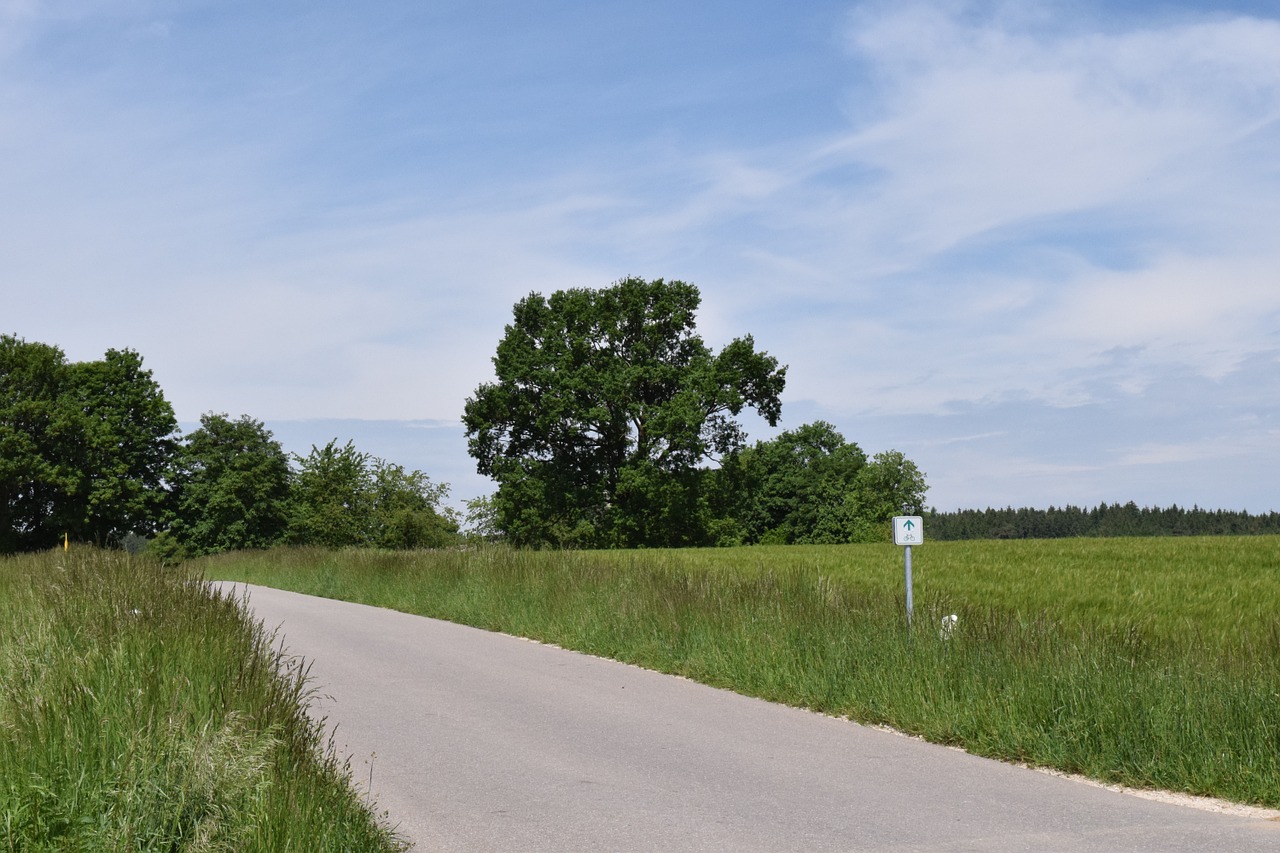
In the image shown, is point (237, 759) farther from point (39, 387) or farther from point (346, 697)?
point (39, 387)

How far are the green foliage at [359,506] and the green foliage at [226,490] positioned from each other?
473 inches

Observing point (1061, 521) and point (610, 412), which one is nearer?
point (610, 412)

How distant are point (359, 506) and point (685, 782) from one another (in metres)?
53.4

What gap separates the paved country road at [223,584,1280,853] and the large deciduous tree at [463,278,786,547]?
4389cm

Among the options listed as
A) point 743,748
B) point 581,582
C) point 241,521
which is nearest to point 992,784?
point 743,748

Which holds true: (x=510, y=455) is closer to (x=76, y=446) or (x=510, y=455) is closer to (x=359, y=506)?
(x=359, y=506)

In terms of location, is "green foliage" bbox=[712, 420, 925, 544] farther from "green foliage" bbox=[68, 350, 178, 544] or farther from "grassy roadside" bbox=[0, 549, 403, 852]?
"grassy roadside" bbox=[0, 549, 403, 852]

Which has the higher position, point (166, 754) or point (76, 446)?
point (76, 446)

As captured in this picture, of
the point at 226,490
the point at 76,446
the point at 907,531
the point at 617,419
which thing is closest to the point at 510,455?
the point at 617,419

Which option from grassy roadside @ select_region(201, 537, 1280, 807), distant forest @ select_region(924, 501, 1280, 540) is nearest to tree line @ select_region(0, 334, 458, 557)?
grassy roadside @ select_region(201, 537, 1280, 807)

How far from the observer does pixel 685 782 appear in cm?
764

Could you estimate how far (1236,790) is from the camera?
24.3 feet

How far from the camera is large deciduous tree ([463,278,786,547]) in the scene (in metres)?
56.1

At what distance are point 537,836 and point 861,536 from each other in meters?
71.4
